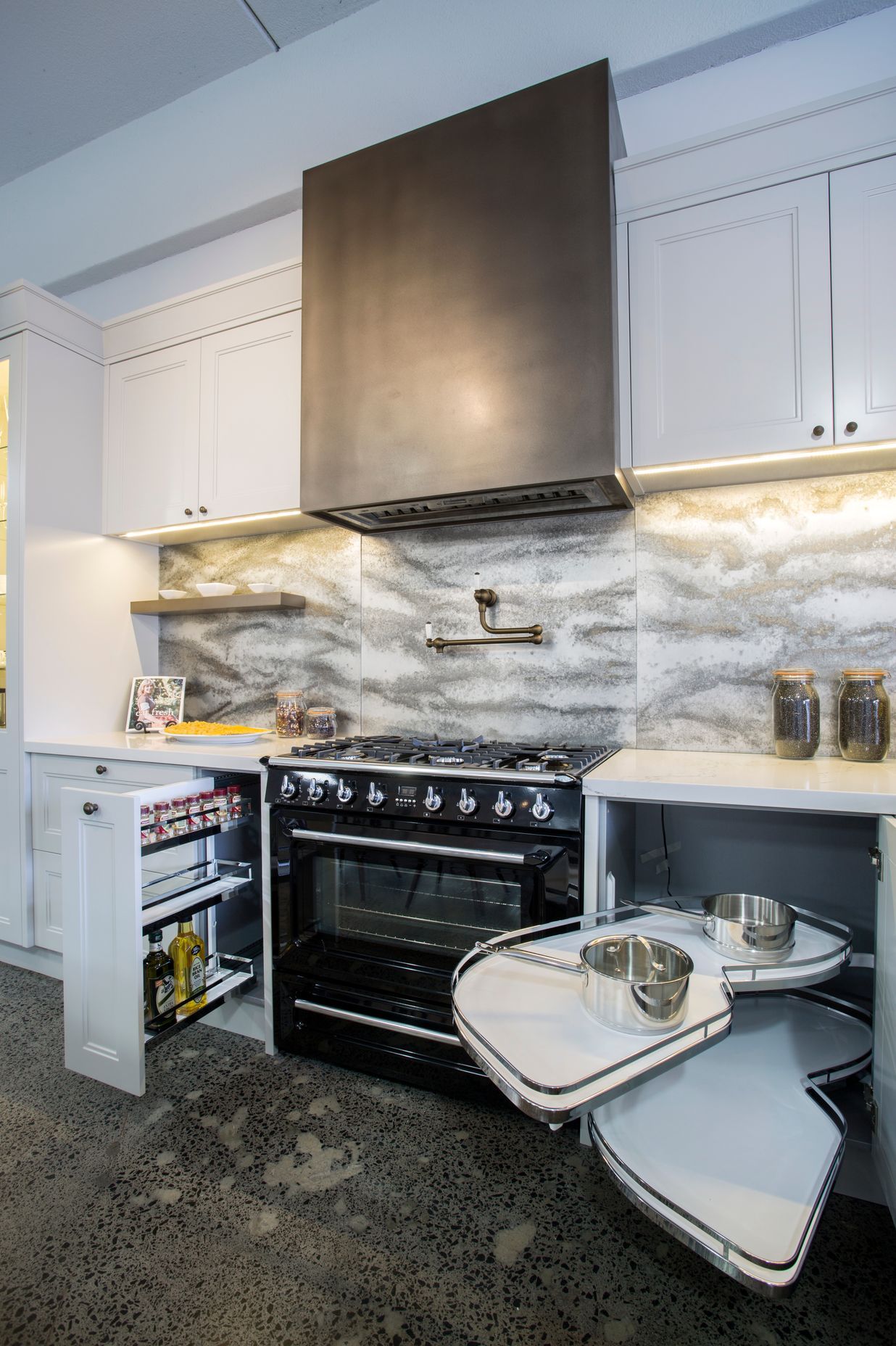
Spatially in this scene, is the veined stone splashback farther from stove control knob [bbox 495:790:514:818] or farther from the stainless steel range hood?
stove control knob [bbox 495:790:514:818]

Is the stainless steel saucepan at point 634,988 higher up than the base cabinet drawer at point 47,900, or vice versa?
the stainless steel saucepan at point 634,988

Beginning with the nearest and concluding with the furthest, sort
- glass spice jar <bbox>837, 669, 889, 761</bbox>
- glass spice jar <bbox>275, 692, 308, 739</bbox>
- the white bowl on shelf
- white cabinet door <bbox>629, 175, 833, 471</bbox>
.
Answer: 1. white cabinet door <bbox>629, 175, 833, 471</bbox>
2. glass spice jar <bbox>837, 669, 889, 761</bbox>
3. glass spice jar <bbox>275, 692, 308, 739</bbox>
4. the white bowl on shelf

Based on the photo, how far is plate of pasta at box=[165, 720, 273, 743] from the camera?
223cm

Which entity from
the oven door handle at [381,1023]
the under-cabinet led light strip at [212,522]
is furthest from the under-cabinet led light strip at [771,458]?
the oven door handle at [381,1023]

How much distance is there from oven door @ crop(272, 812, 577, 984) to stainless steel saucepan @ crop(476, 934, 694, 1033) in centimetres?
45

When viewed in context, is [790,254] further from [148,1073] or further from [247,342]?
[148,1073]

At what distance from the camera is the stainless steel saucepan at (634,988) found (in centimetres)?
86

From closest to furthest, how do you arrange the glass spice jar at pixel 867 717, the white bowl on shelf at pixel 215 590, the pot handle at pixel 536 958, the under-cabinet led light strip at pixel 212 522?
the pot handle at pixel 536 958 < the glass spice jar at pixel 867 717 < the under-cabinet led light strip at pixel 212 522 < the white bowl on shelf at pixel 215 590

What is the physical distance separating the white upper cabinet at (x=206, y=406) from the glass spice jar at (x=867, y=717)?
1.81 meters

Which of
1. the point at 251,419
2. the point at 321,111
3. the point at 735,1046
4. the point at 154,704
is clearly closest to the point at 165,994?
the point at 154,704

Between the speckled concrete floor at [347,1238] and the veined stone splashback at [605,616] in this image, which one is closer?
the speckled concrete floor at [347,1238]

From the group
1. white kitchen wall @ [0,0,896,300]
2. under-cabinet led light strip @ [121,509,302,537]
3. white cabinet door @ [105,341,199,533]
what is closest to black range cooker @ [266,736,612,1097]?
under-cabinet led light strip @ [121,509,302,537]

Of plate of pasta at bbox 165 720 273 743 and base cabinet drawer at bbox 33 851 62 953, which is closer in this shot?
plate of pasta at bbox 165 720 273 743

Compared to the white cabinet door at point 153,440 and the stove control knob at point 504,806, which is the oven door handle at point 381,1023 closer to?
the stove control knob at point 504,806
